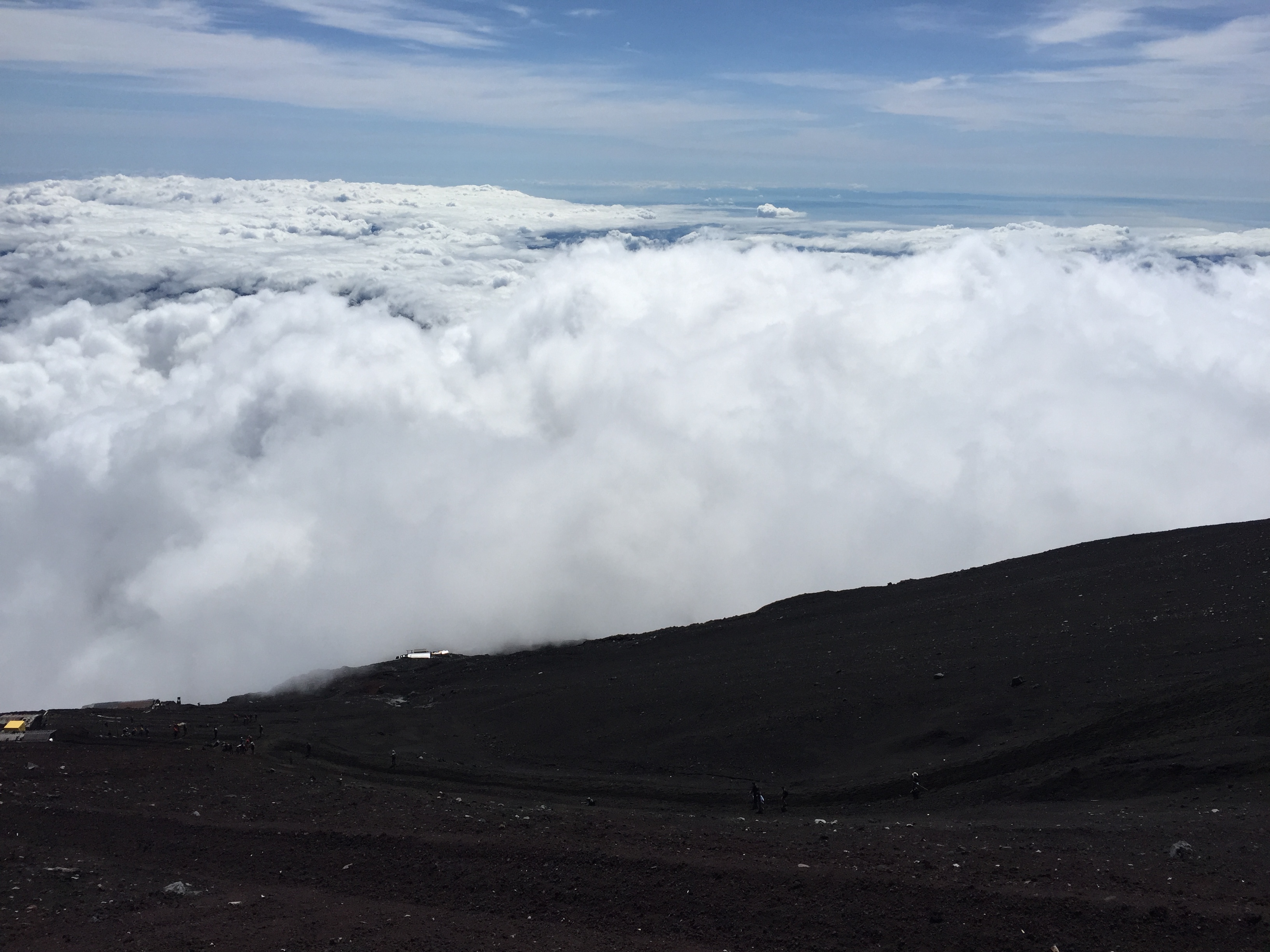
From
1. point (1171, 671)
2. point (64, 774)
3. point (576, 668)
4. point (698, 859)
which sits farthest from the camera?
point (576, 668)

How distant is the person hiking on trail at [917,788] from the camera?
2580 cm

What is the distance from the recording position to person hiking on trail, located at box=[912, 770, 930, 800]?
2580 centimetres

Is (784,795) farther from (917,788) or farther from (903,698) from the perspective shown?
(903,698)

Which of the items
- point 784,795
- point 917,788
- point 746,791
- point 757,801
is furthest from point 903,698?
point 757,801

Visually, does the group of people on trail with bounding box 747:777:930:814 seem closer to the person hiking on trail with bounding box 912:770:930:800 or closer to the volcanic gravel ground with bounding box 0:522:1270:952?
the person hiking on trail with bounding box 912:770:930:800

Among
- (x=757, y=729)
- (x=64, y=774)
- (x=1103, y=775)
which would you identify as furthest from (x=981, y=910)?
(x=64, y=774)

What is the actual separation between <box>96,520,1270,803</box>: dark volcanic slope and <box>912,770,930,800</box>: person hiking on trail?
356mm

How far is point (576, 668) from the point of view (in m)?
42.7

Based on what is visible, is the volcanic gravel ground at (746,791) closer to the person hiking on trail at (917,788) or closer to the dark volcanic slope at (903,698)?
the dark volcanic slope at (903,698)

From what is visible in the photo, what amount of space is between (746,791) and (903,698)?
24.6 feet

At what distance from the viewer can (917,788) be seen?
1024 inches

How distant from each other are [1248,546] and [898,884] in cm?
3080

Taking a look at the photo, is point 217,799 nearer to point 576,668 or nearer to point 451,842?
point 451,842

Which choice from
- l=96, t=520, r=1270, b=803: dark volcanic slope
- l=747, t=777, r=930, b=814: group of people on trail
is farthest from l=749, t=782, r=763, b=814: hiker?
l=96, t=520, r=1270, b=803: dark volcanic slope
